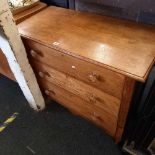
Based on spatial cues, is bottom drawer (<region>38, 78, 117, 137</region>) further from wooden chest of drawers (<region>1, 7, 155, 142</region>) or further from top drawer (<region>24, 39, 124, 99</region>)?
top drawer (<region>24, 39, 124, 99</region>)

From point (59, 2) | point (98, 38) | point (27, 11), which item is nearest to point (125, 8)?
point (98, 38)

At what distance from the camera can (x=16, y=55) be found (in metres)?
1.08

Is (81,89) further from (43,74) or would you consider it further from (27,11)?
(27,11)

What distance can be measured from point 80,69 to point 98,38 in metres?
0.19

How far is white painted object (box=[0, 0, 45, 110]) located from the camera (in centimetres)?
93

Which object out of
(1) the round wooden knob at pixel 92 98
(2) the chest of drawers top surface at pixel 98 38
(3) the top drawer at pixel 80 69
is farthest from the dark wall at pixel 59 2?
(1) the round wooden knob at pixel 92 98

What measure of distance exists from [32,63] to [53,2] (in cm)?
49

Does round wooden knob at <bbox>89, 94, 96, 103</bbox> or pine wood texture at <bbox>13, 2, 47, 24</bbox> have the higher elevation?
pine wood texture at <bbox>13, 2, 47, 24</bbox>

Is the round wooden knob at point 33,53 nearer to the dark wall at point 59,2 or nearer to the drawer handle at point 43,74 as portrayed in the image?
the drawer handle at point 43,74

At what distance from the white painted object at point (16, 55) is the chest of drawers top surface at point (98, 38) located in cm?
8

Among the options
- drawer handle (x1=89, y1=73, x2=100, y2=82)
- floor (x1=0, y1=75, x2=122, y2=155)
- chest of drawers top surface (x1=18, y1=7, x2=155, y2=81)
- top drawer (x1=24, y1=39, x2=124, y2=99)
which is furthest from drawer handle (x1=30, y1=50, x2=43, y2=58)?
floor (x1=0, y1=75, x2=122, y2=155)

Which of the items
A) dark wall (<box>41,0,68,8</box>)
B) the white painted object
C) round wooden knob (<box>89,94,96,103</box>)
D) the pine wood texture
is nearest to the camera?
the white painted object

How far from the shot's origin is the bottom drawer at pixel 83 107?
1131 millimetres

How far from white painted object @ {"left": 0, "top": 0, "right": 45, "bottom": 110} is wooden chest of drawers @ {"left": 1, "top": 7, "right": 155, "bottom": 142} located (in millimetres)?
54
